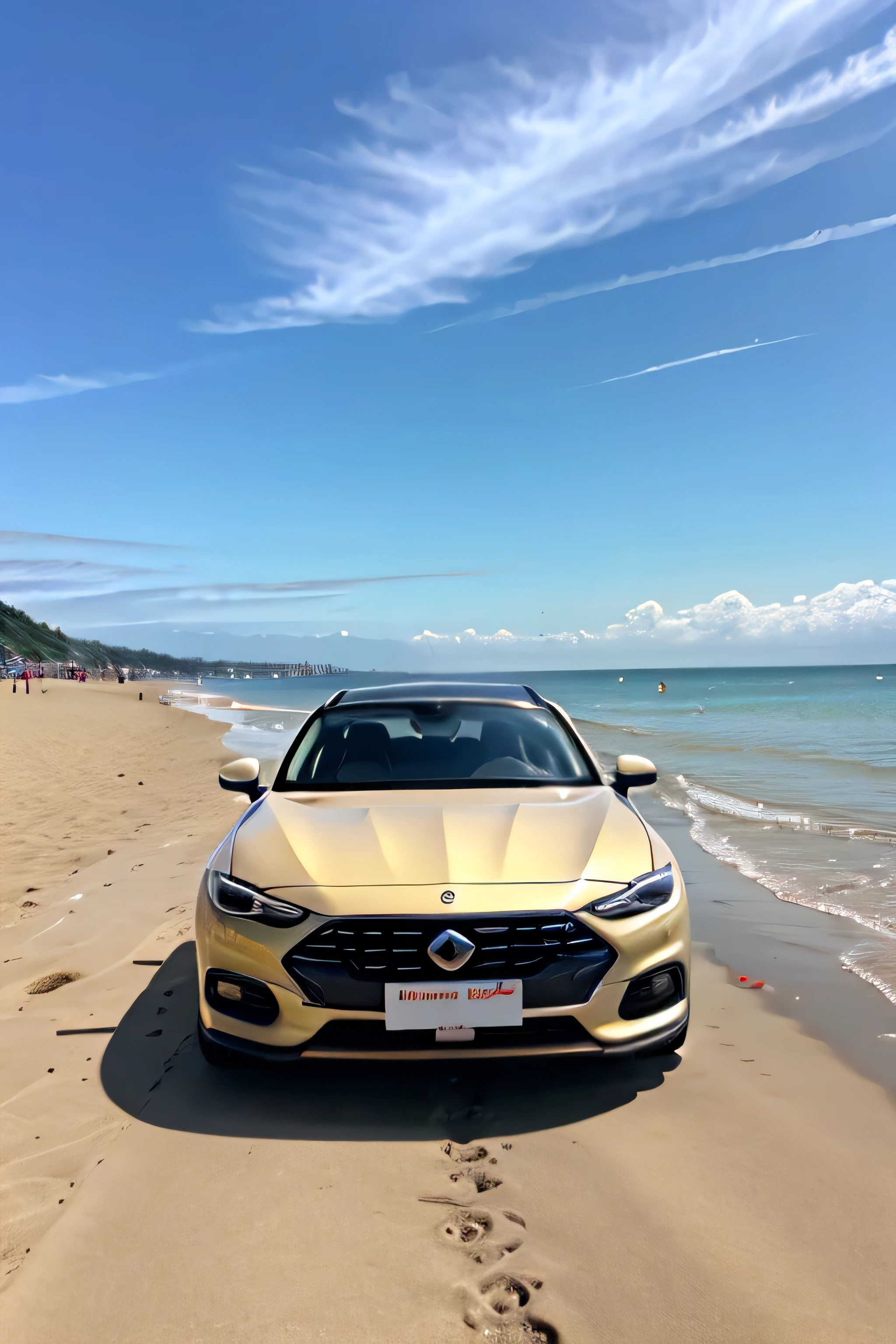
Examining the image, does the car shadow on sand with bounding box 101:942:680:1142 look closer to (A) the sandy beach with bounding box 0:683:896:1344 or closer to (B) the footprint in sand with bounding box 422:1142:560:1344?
(A) the sandy beach with bounding box 0:683:896:1344

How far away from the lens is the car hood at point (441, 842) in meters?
2.64

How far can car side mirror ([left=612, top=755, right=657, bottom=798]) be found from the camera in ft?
12.2

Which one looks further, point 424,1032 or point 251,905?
point 251,905

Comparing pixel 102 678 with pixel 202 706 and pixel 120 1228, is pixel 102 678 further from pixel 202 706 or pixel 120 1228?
pixel 120 1228

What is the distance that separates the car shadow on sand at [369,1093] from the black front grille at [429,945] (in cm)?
29

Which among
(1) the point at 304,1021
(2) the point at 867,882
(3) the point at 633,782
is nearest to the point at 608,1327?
(1) the point at 304,1021

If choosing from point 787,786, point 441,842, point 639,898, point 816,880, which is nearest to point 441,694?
point 441,842

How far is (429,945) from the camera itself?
2.46 m

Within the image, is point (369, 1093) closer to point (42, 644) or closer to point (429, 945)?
point (429, 945)

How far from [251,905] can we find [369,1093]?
0.82m

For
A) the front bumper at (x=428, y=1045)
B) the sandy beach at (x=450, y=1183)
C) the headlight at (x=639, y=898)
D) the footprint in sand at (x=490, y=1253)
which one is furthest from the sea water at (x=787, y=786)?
the footprint in sand at (x=490, y=1253)

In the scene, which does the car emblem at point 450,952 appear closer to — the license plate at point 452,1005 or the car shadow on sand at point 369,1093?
the license plate at point 452,1005

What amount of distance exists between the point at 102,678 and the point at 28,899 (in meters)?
96.2

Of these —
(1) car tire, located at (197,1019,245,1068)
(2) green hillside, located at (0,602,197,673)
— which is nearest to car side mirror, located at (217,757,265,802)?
(1) car tire, located at (197,1019,245,1068)
